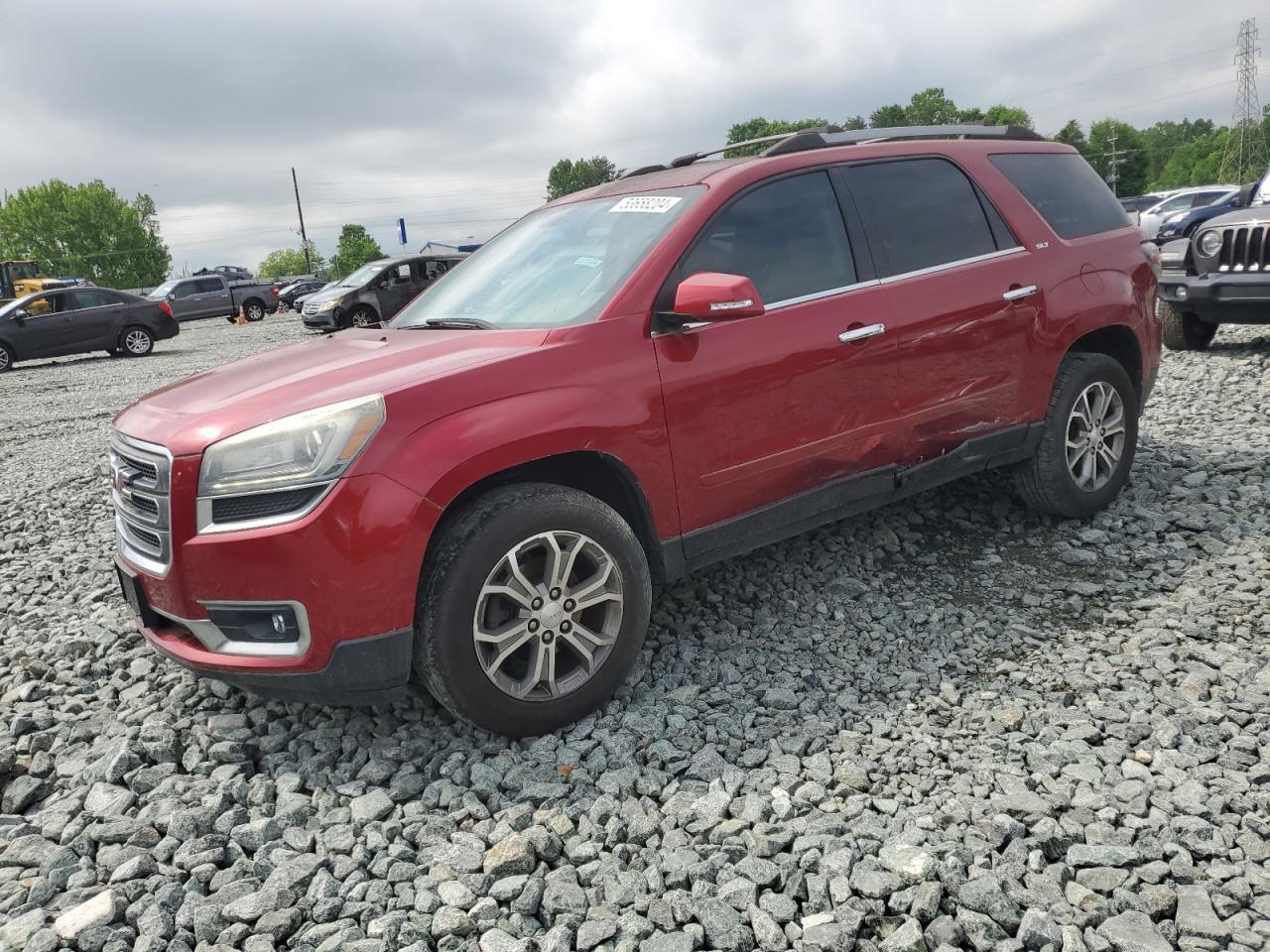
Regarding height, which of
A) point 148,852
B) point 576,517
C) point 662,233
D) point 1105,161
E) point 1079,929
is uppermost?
point 1105,161

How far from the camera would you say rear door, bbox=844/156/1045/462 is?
397 cm

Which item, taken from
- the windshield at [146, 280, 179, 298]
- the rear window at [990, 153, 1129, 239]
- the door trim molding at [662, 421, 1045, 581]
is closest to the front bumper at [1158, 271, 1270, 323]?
the rear window at [990, 153, 1129, 239]

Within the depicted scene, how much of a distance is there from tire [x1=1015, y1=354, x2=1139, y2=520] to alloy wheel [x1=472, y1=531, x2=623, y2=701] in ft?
8.04

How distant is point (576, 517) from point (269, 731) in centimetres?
135

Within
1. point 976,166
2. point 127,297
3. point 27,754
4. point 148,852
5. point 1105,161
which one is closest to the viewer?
point 148,852

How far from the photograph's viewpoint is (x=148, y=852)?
2711 mm

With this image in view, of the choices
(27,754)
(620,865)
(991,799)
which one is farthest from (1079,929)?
(27,754)

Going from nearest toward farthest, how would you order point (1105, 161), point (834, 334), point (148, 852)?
point (148, 852) → point (834, 334) → point (1105, 161)

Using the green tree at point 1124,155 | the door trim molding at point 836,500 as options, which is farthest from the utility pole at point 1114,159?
the door trim molding at point 836,500

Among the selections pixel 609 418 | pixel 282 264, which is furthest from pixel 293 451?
pixel 282 264

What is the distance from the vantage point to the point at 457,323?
12.3 feet

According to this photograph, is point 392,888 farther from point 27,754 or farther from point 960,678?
point 960,678

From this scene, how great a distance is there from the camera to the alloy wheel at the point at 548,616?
3029 millimetres

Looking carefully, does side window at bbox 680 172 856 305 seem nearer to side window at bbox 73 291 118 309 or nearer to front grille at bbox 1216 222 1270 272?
front grille at bbox 1216 222 1270 272
